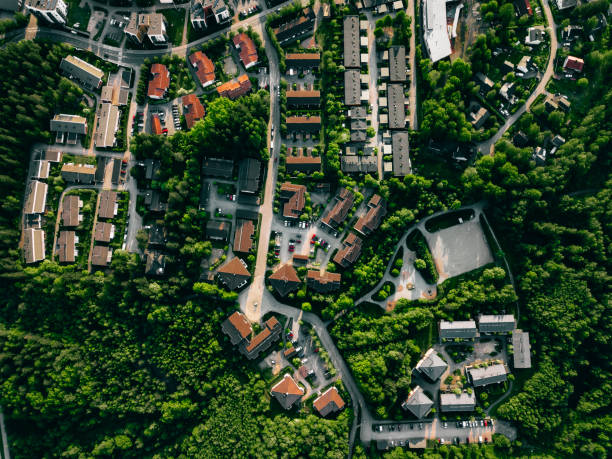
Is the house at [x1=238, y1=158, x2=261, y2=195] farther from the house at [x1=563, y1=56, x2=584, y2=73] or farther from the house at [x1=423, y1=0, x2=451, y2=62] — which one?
the house at [x1=563, y1=56, x2=584, y2=73]

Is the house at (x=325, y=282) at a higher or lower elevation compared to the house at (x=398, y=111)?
lower

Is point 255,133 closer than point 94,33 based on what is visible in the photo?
Yes

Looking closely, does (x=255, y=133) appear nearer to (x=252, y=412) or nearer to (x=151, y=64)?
(x=151, y=64)

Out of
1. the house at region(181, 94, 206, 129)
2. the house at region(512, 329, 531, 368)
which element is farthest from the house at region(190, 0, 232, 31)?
the house at region(512, 329, 531, 368)

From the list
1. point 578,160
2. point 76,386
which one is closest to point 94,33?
point 76,386

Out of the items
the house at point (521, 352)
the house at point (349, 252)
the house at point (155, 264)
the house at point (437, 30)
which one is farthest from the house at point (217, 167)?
the house at point (521, 352)

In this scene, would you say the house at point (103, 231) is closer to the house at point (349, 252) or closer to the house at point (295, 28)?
the house at point (349, 252)

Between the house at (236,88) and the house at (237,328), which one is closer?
the house at (237,328)

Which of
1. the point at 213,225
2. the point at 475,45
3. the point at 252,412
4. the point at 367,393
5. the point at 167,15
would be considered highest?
the point at 167,15
